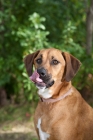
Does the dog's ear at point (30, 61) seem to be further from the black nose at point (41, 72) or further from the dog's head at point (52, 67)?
the black nose at point (41, 72)

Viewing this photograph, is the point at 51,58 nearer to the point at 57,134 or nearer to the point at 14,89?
the point at 57,134

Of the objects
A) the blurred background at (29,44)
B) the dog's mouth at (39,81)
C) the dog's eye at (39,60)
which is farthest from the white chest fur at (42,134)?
the blurred background at (29,44)

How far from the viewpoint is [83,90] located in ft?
21.4

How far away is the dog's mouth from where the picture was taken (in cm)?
371

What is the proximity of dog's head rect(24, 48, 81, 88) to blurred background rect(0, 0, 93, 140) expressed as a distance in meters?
1.69

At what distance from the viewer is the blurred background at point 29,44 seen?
5.71 m

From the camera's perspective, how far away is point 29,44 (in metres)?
5.72

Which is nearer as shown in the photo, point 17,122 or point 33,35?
point 33,35

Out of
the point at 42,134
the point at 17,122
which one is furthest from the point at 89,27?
the point at 42,134

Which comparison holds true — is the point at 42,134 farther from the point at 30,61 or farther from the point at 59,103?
the point at 30,61

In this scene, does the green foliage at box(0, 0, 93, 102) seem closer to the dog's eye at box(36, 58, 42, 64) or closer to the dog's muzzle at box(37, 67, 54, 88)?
the dog's eye at box(36, 58, 42, 64)

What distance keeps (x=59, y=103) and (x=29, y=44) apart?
2.09 m

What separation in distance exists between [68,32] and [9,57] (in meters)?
1.18

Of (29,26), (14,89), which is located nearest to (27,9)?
(29,26)
